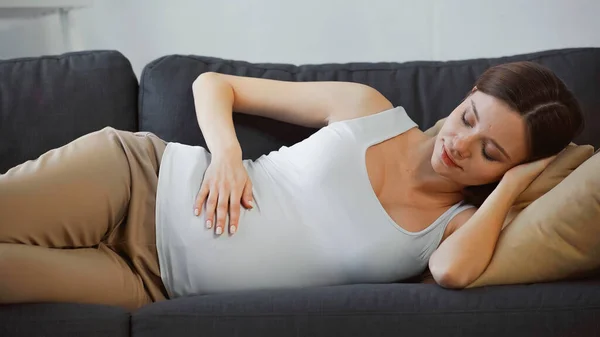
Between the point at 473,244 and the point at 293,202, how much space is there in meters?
0.38

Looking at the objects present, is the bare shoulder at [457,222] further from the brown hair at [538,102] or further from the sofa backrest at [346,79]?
the sofa backrest at [346,79]

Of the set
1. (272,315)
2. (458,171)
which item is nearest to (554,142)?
(458,171)

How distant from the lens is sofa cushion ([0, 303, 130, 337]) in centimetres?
112

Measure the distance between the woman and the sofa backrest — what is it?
0.18 m

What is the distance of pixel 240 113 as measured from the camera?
1.71 metres

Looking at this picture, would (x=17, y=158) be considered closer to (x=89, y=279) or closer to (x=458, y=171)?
(x=89, y=279)

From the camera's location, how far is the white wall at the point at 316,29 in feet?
7.55

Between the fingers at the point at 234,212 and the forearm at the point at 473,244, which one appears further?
the fingers at the point at 234,212

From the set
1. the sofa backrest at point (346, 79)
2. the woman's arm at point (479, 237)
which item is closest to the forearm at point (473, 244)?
the woman's arm at point (479, 237)

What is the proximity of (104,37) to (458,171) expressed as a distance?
1475 mm

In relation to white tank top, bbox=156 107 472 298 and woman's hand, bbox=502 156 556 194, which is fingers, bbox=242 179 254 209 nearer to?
white tank top, bbox=156 107 472 298

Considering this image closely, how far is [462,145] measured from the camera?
1.38 meters

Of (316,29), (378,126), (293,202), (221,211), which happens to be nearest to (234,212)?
(221,211)

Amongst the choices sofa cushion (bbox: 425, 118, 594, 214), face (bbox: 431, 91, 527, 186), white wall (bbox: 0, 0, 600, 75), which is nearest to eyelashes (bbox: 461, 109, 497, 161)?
face (bbox: 431, 91, 527, 186)
